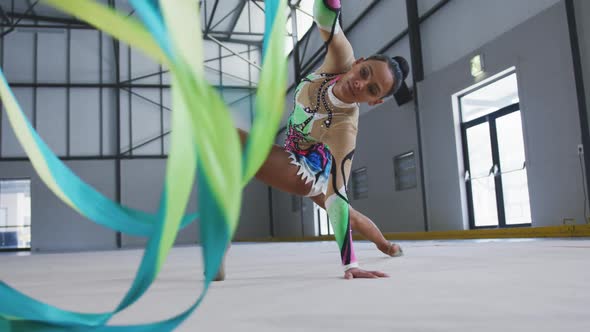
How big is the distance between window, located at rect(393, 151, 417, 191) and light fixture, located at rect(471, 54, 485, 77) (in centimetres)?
178

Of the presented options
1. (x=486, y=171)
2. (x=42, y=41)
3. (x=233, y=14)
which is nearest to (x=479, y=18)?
(x=486, y=171)

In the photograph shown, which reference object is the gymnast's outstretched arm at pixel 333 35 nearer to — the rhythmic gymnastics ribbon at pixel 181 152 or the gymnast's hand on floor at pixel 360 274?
the gymnast's hand on floor at pixel 360 274

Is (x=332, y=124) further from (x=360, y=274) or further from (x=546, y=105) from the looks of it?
(x=546, y=105)

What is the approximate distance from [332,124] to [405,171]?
611cm

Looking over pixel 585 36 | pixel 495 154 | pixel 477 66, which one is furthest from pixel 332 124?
pixel 495 154

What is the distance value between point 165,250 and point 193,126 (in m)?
0.15

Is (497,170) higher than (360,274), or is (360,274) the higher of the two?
(497,170)

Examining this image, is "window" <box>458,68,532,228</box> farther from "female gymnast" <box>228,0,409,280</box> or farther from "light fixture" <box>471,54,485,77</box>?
"female gymnast" <box>228,0,409,280</box>

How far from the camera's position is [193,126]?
0.53 meters

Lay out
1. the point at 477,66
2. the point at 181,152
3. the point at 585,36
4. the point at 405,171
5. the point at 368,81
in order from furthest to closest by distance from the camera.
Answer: the point at 405,171, the point at 477,66, the point at 585,36, the point at 368,81, the point at 181,152

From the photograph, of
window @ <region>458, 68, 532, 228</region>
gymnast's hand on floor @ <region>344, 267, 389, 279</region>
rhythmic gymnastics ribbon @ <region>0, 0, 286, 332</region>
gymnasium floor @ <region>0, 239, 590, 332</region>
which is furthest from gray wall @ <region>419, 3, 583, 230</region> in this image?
rhythmic gymnastics ribbon @ <region>0, 0, 286, 332</region>

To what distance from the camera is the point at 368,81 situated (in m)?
1.71

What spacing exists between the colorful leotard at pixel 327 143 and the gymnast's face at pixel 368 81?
11 centimetres

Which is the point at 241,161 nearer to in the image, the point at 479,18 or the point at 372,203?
the point at 479,18
